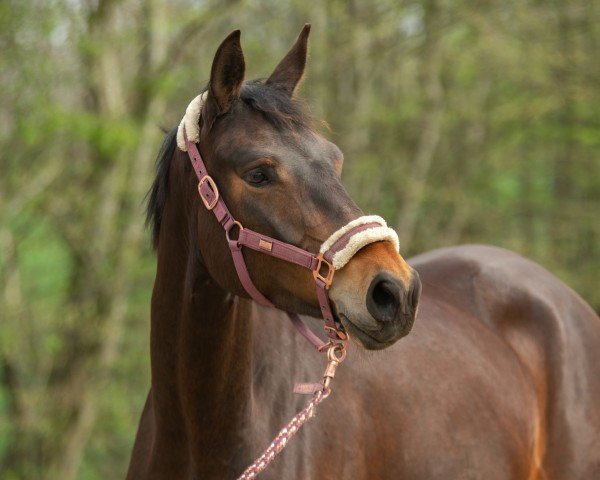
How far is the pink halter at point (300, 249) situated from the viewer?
268cm

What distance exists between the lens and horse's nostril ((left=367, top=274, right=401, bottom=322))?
2.55m

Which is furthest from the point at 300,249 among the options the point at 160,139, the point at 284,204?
the point at 160,139

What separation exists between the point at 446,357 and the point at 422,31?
26.3 ft

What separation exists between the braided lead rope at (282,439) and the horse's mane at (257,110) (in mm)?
852

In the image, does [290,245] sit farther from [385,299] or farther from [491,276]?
[491,276]

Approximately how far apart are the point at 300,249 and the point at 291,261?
0.05m

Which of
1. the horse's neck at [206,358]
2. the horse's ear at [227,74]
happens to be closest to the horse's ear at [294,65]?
the horse's ear at [227,74]

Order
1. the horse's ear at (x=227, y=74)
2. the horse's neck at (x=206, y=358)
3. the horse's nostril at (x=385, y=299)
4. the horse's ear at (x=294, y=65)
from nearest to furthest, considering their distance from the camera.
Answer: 1. the horse's nostril at (x=385, y=299)
2. the horse's ear at (x=227, y=74)
3. the horse's neck at (x=206, y=358)
4. the horse's ear at (x=294, y=65)

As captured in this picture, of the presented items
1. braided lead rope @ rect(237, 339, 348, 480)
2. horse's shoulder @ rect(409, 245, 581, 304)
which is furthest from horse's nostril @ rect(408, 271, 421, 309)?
horse's shoulder @ rect(409, 245, 581, 304)

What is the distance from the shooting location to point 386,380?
3.71m

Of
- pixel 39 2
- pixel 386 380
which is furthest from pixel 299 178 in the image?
pixel 39 2

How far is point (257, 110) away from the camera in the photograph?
119 inches

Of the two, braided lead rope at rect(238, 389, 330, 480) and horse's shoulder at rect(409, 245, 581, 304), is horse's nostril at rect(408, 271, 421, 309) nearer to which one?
braided lead rope at rect(238, 389, 330, 480)

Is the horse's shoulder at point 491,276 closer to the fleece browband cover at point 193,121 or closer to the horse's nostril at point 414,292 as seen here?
the fleece browband cover at point 193,121
